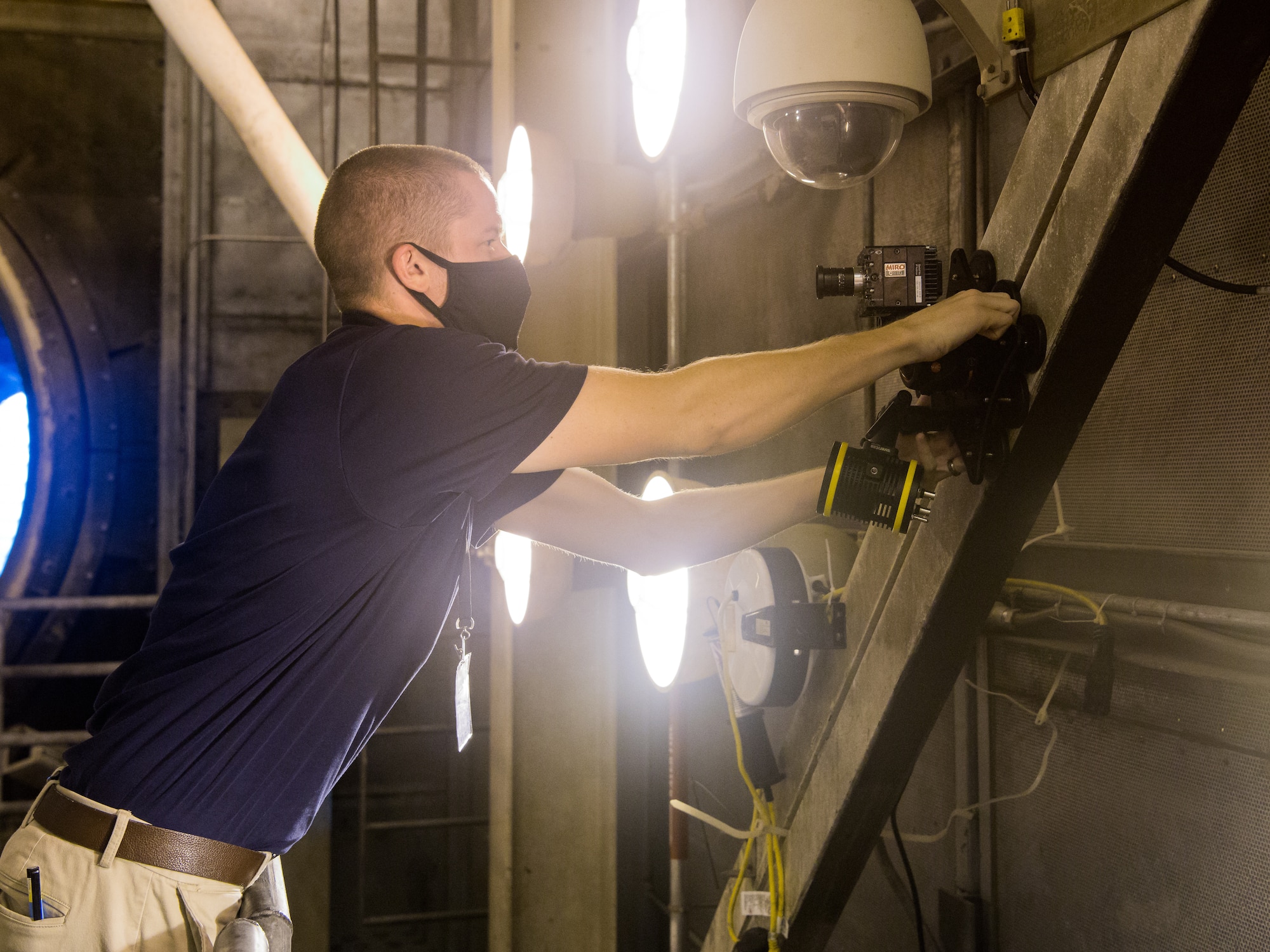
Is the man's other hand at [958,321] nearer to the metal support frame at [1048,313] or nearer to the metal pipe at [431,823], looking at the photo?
the metal support frame at [1048,313]

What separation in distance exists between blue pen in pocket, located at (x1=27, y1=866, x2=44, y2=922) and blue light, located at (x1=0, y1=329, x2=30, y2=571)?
3.33 metres

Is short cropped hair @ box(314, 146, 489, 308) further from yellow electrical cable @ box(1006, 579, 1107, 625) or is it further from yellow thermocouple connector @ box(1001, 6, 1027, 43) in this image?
yellow electrical cable @ box(1006, 579, 1107, 625)

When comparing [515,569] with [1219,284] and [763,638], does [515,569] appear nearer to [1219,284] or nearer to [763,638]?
[763,638]

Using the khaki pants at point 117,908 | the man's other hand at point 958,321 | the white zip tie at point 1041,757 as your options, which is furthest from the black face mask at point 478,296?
the white zip tie at point 1041,757

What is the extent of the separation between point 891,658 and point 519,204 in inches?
64.7

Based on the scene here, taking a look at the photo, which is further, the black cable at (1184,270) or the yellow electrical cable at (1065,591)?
the yellow electrical cable at (1065,591)

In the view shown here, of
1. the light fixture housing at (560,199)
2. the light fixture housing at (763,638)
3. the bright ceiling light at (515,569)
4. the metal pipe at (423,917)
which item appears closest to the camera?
the light fixture housing at (763,638)

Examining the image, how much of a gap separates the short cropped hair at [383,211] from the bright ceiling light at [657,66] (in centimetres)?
84

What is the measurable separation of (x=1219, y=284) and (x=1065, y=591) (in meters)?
0.44

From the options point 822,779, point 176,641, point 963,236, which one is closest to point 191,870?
point 176,641

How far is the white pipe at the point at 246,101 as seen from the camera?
7.98 ft

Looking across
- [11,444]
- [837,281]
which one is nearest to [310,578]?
[837,281]

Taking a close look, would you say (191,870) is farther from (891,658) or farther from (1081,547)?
(1081,547)

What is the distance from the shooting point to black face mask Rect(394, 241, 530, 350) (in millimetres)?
1344
